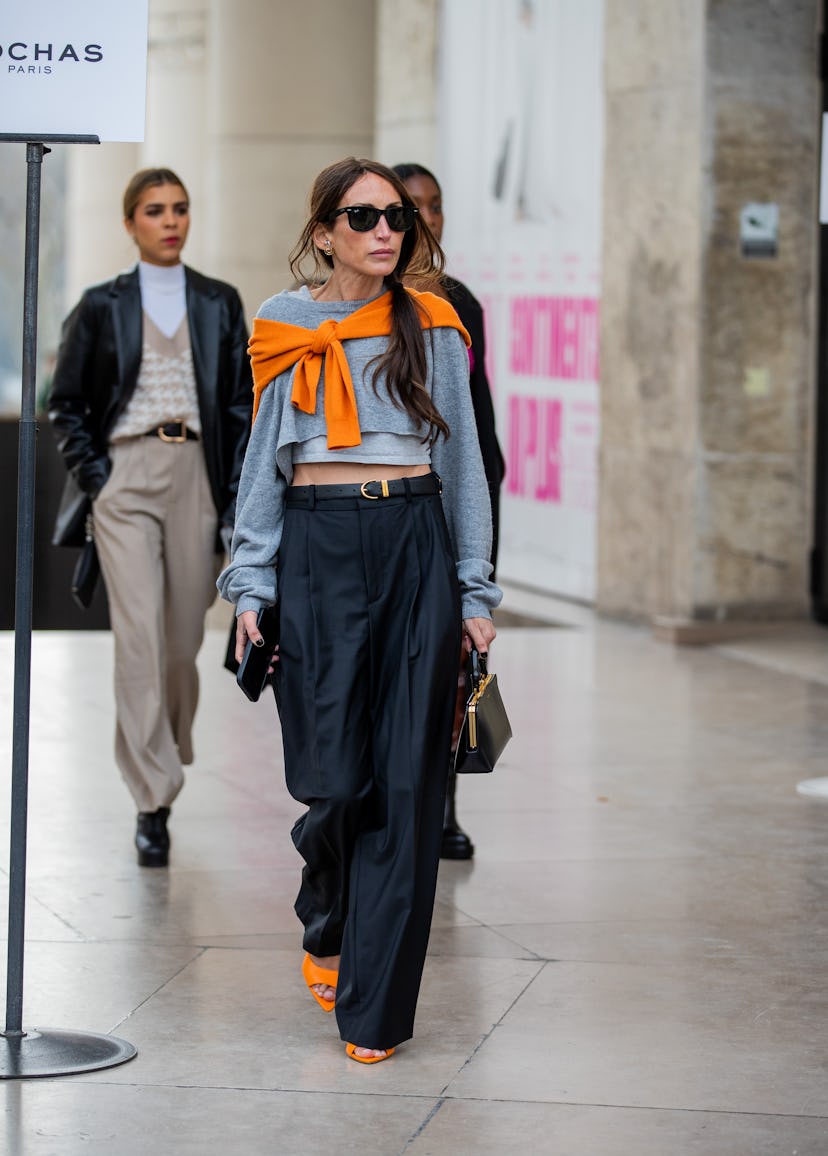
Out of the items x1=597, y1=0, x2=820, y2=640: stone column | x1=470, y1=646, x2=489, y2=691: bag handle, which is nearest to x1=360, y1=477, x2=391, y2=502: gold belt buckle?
x1=470, y1=646, x2=489, y2=691: bag handle

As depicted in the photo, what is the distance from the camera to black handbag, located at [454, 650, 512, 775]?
15.2 feet

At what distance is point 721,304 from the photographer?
11273mm

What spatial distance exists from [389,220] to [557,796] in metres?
3.36

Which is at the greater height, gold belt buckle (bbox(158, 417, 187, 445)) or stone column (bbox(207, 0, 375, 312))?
stone column (bbox(207, 0, 375, 312))

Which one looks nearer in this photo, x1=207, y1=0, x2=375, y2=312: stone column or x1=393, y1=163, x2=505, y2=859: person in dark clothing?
x1=393, y1=163, x2=505, y2=859: person in dark clothing

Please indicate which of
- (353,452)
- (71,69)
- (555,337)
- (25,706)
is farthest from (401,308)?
(555,337)

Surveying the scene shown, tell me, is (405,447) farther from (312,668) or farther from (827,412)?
(827,412)

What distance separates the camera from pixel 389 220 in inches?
183

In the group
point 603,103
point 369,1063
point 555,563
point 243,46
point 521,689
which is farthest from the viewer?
point 243,46

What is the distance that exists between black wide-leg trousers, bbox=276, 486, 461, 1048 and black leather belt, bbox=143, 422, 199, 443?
1935 mm

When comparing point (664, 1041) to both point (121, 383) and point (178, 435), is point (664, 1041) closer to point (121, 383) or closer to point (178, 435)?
point (178, 435)

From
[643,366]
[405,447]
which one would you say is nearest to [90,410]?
[405,447]

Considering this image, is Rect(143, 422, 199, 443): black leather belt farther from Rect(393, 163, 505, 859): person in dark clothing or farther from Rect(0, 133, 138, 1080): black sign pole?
Rect(0, 133, 138, 1080): black sign pole

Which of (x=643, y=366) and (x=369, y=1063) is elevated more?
(x=643, y=366)
